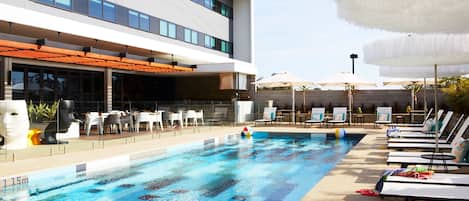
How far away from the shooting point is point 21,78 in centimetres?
1625

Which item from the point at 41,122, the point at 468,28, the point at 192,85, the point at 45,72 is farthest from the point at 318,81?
the point at 468,28

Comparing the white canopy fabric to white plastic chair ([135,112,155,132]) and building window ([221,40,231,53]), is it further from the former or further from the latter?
building window ([221,40,231,53])

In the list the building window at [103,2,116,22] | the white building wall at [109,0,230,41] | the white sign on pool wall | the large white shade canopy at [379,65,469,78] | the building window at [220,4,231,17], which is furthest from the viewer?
the building window at [220,4,231,17]

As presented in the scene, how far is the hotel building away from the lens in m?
13.5

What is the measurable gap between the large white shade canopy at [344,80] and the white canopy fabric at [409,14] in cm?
1443

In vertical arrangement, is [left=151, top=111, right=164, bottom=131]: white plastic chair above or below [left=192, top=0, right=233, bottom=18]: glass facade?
below

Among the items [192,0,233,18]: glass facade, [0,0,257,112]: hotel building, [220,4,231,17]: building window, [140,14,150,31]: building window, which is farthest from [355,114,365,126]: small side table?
[220,4,231,17]: building window

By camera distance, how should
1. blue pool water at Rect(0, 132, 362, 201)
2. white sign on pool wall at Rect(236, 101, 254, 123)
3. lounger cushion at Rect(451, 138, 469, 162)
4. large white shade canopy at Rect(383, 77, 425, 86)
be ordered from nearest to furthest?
1. lounger cushion at Rect(451, 138, 469, 162)
2. blue pool water at Rect(0, 132, 362, 201)
3. large white shade canopy at Rect(383, 77, 425, 86)
4. white sign on pool wall at Rect(236, 101, 254, 123)

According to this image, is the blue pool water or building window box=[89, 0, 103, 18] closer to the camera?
the blue pool water

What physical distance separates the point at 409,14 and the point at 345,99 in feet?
67.3

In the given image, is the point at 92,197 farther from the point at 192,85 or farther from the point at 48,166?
the point at 192,85

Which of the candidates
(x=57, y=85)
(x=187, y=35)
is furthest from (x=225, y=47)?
(x=57, y=85)

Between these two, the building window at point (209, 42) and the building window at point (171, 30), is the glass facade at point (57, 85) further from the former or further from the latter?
the building window at point (209, 42)

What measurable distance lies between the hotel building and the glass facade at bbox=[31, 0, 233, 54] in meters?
0.04
